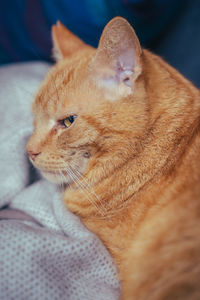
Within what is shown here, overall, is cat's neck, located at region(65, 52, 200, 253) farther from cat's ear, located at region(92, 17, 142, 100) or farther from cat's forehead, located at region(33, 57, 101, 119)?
cat's forehead, located at region(33, 57, 101, 119)

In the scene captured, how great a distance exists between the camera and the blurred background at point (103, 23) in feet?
5.12

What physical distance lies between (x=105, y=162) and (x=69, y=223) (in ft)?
0.85

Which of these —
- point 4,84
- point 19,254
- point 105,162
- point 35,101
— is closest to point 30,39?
point 4,84

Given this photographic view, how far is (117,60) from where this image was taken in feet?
3.46

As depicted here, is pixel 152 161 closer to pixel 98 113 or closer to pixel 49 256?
pixel 98 113

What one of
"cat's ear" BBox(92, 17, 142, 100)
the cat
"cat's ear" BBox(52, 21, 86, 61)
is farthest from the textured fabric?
"cat's ear" BBox(52, 21, 86, 61)

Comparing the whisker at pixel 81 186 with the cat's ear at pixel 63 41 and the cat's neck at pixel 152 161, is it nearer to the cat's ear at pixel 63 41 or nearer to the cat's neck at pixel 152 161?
the cat's neck at pixel 152 161

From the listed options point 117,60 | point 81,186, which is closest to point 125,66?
point 117,60

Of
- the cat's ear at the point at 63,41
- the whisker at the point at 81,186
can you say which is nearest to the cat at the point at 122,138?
the whisker at the point at 81,186

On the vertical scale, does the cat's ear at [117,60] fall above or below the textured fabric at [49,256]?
above

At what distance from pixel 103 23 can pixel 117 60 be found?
0.62 metres

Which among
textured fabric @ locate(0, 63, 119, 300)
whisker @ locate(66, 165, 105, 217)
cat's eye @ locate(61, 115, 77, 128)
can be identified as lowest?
textured fabric @ locate(0, 63, 119, 300)

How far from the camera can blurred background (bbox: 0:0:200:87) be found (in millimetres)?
1562

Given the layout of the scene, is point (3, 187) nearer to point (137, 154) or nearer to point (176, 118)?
point (137, 154)
